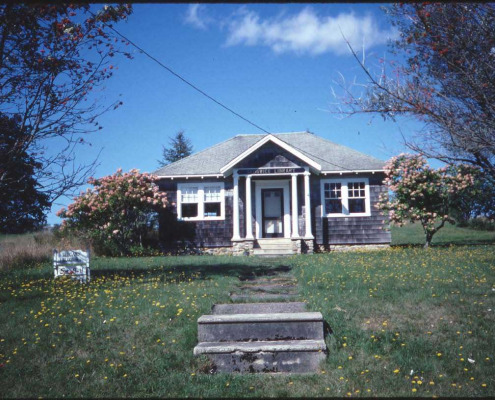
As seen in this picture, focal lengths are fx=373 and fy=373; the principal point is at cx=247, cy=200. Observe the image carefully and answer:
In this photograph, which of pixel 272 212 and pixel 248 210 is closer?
pixel 248 210

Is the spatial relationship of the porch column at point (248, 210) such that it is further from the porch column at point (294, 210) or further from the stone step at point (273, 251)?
the porch column at point (294, 210)

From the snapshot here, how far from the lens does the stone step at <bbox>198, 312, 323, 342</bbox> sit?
536cm

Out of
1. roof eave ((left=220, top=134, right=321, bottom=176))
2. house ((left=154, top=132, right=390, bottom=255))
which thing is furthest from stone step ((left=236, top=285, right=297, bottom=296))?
roof eave ((left=220, top=134, right=321, bottom=176))

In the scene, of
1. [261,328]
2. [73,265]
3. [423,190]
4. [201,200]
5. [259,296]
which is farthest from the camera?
[201,200]

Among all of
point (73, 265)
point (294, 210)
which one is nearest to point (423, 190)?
point (294, 210)

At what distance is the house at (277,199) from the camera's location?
16875 millimetres

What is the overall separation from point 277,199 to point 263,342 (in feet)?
43.4

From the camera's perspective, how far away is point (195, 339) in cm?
544

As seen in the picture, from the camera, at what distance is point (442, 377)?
14.3ft

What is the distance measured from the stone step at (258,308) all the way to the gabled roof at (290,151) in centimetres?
1071

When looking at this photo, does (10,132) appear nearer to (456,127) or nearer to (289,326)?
(289,326)

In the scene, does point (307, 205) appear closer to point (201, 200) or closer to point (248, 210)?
point (248, 210)

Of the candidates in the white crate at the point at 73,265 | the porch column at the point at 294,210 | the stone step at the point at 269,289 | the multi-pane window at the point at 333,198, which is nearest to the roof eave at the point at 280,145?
the porch column at the point at 294,210

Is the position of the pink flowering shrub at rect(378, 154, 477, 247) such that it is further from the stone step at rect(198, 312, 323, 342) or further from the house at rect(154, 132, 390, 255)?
the stone step at rect(198, 312, 323, 342)
